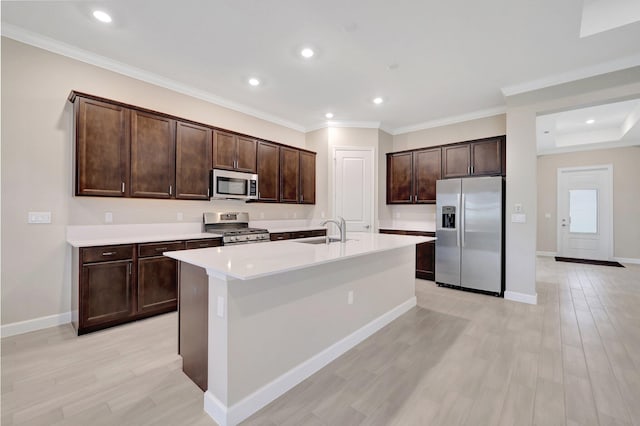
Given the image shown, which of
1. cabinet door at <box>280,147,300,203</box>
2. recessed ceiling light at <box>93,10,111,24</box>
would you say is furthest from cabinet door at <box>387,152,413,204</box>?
recessed ceiling light at <box>93,10,111,24</box>

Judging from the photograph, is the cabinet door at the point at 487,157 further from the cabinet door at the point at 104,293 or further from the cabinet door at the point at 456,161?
the cabinet door at the point at 104,293

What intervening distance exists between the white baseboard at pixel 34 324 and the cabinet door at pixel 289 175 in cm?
311

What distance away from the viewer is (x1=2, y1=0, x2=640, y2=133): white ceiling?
2.38 meters

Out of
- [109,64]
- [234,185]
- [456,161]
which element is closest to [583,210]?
[456,161]

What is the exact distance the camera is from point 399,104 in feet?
14.5

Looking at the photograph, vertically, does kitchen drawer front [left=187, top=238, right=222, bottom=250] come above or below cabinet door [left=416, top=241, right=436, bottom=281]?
above

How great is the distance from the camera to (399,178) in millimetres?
5465

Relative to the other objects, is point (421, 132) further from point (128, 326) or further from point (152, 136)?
point (128, 326)

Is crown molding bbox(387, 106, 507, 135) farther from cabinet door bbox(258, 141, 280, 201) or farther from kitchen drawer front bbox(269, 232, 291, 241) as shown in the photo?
kitchen drawer front bbox(269, 232, 291, 241)

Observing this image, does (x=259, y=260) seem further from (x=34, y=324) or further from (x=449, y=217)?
(x=449, y=217)

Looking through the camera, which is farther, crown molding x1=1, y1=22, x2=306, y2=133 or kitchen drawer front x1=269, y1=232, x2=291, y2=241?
kitchen drawer front x1=269, y1=232, x2=291, y2=241

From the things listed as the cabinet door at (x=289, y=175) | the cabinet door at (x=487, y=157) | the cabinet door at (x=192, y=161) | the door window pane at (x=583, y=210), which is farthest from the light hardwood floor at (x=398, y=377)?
the door window pane at (x=583, y=210)

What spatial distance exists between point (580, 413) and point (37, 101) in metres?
5.16

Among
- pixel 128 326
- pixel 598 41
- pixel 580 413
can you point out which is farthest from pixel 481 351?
pixel 128 326
